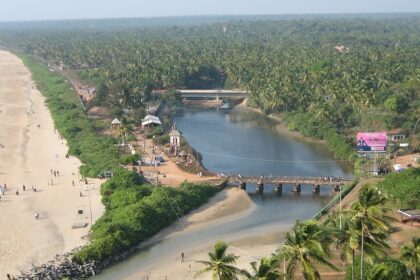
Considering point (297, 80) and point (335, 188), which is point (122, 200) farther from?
point (297, 80)

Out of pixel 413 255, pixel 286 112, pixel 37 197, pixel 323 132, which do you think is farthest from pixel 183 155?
pixel 413 255

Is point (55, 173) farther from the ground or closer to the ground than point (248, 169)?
farther from the ground

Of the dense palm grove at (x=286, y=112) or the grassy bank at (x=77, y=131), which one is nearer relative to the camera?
the dense palm grove at (x=286, y=112)

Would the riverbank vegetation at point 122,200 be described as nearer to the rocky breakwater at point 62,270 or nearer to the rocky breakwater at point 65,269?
the rocky breakwater at point 65,269

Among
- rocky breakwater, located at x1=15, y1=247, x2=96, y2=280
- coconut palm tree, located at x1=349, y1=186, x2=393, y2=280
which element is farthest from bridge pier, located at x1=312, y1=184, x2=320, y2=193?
coconut palm tree, located at x1=349, y1=186, x2=393, y2=280

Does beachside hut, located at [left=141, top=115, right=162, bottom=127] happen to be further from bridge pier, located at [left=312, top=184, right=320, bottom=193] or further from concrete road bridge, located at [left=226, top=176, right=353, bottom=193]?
bridge pier, located at [left=312, top=184, right=320, bottom=193]

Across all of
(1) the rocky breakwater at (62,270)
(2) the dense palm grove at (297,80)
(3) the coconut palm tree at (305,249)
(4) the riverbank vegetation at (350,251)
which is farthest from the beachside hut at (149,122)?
(3) the coconut palm tree at (305,249)

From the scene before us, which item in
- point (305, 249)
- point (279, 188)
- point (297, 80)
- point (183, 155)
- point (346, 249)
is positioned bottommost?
point (279, 188)
